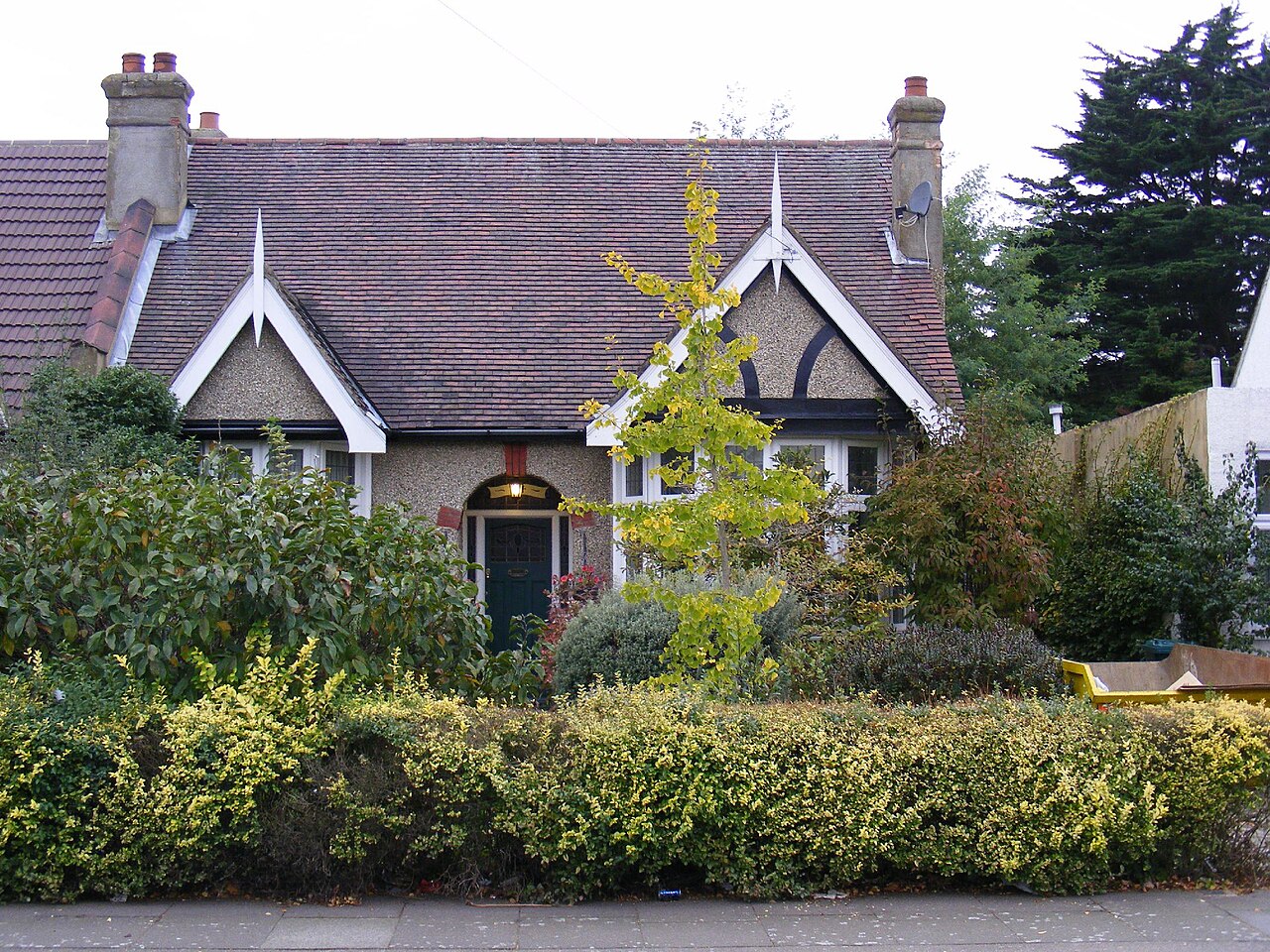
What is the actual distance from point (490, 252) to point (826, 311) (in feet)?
16.1

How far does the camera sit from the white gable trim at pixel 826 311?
43.1 ft

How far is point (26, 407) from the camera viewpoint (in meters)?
12.6

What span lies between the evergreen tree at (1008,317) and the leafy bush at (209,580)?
22965mm

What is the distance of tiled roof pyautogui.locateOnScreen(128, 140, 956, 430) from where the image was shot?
1422cm

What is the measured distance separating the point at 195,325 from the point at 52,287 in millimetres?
1933

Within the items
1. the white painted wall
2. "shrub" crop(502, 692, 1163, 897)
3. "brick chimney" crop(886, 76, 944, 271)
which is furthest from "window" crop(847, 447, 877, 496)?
"shrub" crop(502, 692, 1163, 897)

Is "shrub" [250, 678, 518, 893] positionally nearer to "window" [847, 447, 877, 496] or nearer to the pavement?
the pavement

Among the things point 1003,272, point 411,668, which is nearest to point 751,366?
point 411,668

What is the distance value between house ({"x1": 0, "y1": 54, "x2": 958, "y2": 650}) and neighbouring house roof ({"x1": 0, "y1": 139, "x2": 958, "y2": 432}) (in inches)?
1.5

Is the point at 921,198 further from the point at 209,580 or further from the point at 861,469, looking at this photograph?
the point at 209,580

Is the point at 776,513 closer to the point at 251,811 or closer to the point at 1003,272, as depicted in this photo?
the point at 251,811

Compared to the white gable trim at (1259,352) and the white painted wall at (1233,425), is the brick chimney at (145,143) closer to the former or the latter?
the white painted wall at (1233,425)

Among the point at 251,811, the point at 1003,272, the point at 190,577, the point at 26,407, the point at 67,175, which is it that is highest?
the point at 1003,272

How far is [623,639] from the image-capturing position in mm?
9789
